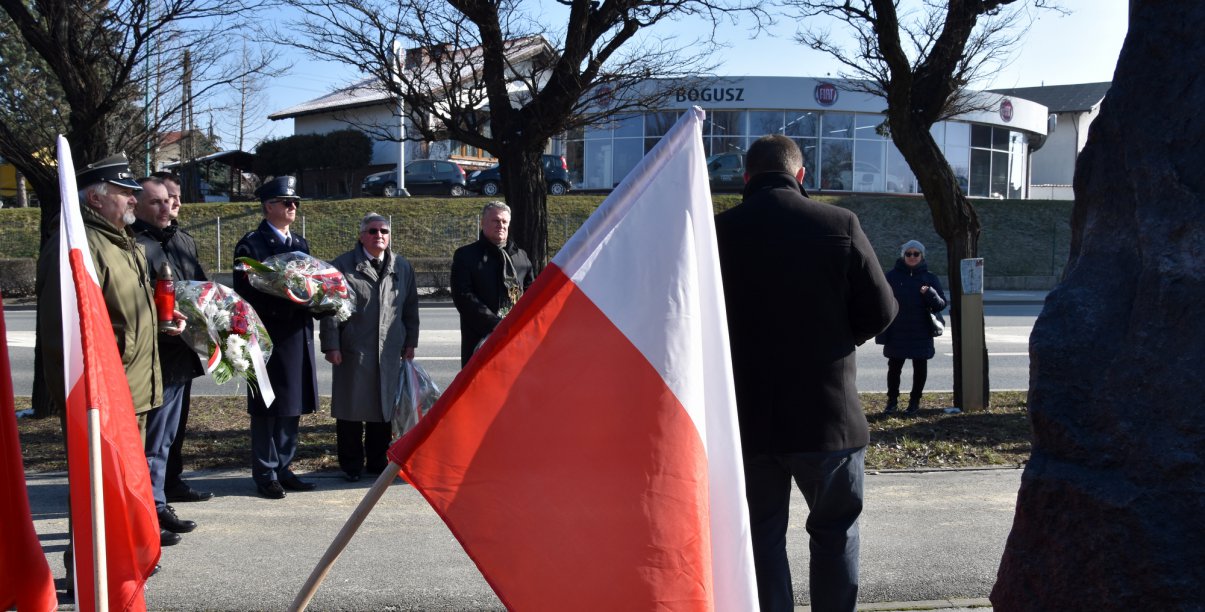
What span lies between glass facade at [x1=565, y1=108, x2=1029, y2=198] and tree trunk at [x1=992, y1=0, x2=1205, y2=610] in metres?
32.6

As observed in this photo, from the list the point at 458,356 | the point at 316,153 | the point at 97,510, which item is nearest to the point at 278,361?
the point at 97,510

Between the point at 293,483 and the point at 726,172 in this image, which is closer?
the point at 293,483

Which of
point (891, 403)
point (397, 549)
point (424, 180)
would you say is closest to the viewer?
point (397, 549)

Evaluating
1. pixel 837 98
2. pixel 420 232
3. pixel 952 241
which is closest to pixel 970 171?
pixel 837 98

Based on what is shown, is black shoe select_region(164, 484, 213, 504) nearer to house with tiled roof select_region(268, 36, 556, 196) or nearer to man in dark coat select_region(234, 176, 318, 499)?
man in dark coat select_region(234, 176, 318, 499)

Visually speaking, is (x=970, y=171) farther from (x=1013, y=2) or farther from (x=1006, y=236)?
(x=1013, y=2)

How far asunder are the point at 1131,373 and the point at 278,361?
16.8ft

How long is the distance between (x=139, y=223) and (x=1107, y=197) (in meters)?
5.03

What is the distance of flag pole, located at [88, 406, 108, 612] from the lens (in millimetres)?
2598

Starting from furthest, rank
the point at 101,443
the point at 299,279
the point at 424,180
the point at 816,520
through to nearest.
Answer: the point at 424,180, the point at 299,279, the point at 816,520, the point at 101,443

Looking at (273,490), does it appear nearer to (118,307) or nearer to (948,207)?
(118,307)

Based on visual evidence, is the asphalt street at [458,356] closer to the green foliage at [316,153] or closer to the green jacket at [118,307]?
the green jacket at [118,307]

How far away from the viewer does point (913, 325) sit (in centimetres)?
927

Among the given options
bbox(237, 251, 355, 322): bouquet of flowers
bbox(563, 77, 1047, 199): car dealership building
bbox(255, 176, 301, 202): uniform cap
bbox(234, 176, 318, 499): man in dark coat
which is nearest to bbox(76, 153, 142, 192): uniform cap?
bbox(237, 251, 355, 322): bouquet of flowers
